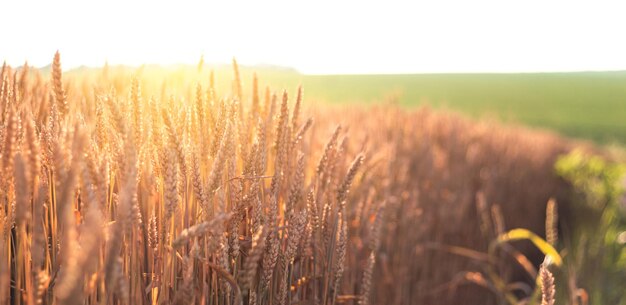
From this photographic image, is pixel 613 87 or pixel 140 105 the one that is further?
pixel 613 87

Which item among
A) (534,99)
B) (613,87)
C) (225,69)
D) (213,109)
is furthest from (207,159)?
(613,87)

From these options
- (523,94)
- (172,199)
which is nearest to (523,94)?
Answer: (523,94)

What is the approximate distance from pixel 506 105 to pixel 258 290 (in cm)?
3950

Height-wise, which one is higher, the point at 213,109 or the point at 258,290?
the point at 213,109

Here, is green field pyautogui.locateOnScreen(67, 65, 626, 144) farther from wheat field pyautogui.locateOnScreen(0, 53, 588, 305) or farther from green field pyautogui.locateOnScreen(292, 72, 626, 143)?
wheat field pyautogui.locateOnScreen(0, 53, 588, 305)

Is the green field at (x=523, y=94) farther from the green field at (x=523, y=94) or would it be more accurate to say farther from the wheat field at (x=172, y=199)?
the wheat field at (x=172, y=199)

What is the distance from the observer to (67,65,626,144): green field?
105 feet

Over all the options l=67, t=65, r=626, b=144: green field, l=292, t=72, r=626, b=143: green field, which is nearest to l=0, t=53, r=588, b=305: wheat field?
l=67, t=65, r=626, b=144: green field

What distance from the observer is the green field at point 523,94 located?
105 feet

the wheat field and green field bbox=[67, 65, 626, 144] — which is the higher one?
the wheat field

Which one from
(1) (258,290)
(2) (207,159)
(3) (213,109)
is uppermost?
(3) (213,109)

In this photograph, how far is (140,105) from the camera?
1115mm

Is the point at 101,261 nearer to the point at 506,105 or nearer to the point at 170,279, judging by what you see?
the point at 170,279

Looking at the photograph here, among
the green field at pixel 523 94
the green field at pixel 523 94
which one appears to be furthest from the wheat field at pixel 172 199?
the green field at pixel 523 94
